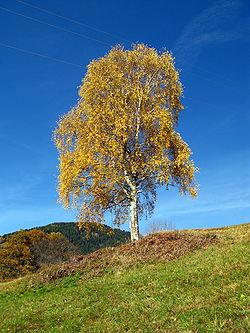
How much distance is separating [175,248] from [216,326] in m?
16.4

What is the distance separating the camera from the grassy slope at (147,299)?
17.3 metres

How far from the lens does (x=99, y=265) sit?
32.2 metres

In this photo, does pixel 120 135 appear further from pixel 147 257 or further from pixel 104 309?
pixel 104 309

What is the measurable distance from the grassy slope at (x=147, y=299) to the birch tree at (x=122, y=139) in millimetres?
10489

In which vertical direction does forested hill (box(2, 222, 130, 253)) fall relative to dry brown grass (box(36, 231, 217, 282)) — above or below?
→ above

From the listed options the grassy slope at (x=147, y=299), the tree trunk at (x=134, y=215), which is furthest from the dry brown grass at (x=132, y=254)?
the tree trunk at (x=134, y=215)

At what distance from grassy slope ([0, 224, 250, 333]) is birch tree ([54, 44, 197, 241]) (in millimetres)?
10489

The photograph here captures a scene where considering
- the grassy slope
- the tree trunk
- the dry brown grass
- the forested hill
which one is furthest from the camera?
the forested hill

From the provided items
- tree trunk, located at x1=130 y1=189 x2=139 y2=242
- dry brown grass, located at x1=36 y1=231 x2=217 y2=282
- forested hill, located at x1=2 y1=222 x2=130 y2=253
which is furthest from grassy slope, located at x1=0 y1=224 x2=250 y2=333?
forested hill, located at x1=2 y1=222 x2=130 y2=253

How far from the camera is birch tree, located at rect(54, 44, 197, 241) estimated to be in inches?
1558

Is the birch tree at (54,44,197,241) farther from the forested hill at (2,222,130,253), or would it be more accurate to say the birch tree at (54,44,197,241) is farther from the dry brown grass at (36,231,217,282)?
the forested hill at (2,222,130,253)

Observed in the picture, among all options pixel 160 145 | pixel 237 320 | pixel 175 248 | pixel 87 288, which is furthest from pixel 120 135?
pixel 237 320

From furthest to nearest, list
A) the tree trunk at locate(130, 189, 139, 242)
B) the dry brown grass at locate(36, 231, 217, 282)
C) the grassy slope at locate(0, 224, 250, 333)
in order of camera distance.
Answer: the tree trunk at locate(130, 189, 139, 242), the dry brown grass at locate(36, 231, 217, 282), the grassy slope at locate(0, 224, 250, 333)

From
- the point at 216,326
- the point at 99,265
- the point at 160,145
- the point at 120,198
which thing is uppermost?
the point at 160,145
